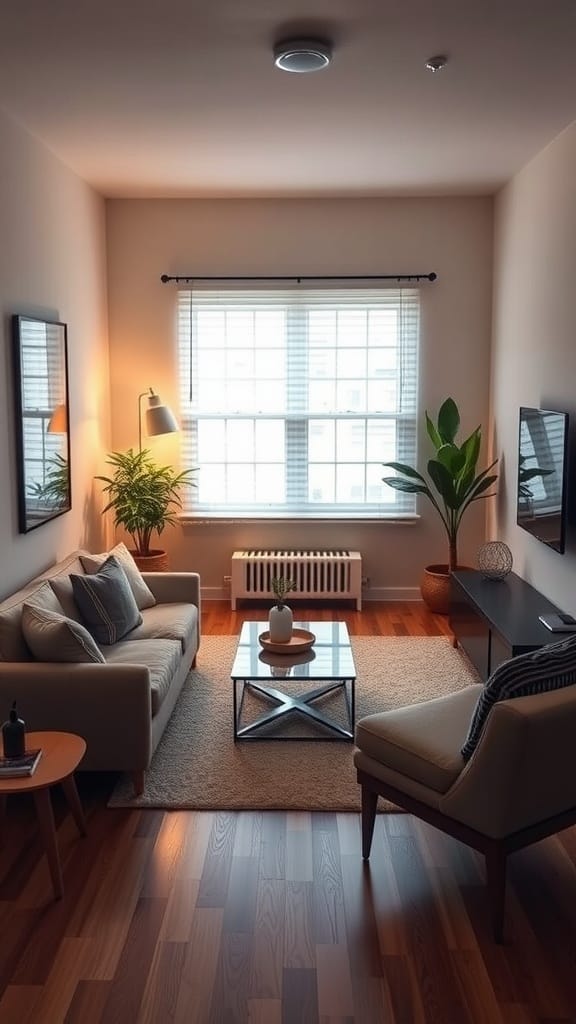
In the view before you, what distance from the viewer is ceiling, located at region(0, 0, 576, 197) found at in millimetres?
2998

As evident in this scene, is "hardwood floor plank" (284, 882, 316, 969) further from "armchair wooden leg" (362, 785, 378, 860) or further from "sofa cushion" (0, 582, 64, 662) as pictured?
"sofa cushion" (0, 582, 64, 662)

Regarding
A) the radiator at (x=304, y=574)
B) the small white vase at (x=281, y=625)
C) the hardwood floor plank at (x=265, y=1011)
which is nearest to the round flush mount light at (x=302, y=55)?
the small white vase at (x=281, y=625)

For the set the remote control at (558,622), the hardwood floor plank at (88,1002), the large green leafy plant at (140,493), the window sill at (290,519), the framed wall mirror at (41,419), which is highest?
Answer: the framed wall mirror at (41,419)

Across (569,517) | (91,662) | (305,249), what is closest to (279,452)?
(305,249)

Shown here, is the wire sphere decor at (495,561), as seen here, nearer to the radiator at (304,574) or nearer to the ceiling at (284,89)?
the radiator at (304,574)

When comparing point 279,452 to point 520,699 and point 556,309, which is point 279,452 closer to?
point 556,309

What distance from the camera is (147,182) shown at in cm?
547

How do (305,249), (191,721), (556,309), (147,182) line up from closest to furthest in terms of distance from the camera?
(191,721)
(556,309)
(147,182)
(305,249)

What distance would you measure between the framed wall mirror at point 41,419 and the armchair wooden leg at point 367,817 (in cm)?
218

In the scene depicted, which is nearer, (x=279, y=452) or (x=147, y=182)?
(x=147, y=182)

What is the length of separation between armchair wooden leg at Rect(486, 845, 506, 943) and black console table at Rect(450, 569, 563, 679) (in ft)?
4.41

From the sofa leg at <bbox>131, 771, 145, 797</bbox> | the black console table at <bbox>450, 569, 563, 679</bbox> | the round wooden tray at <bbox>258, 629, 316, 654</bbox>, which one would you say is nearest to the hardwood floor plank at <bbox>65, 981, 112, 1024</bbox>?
the sofa leg at <bbox>131, 771, 145, 797</bbox>

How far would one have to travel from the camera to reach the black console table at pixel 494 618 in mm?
3924

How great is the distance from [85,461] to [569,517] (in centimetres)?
298
